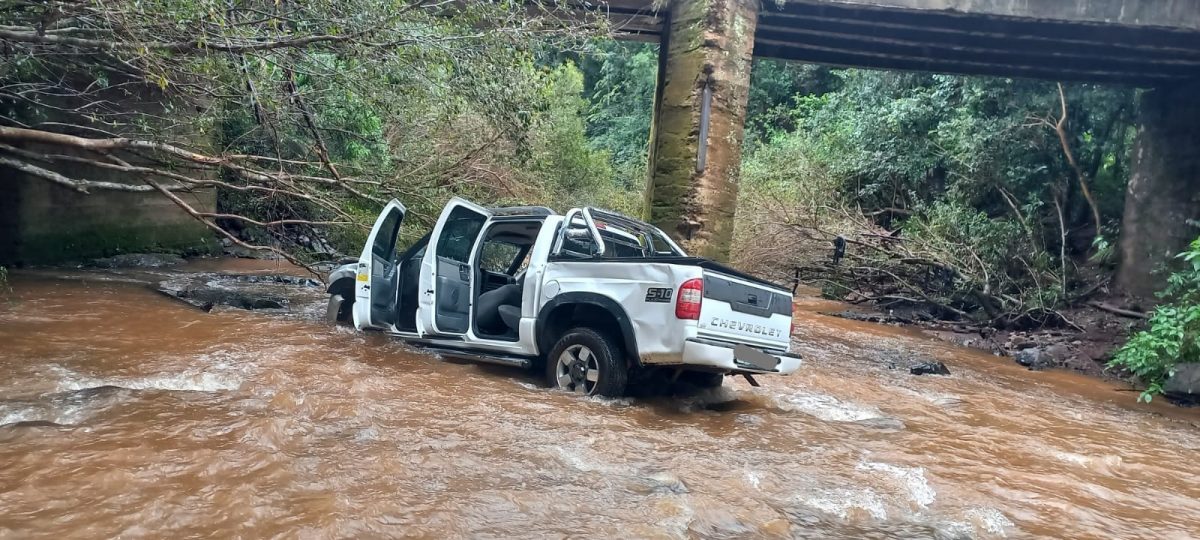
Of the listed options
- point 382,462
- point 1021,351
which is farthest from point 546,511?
point 1021,351

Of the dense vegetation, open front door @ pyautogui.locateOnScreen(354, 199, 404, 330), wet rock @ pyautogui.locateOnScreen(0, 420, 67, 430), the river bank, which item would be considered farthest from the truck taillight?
the river bank

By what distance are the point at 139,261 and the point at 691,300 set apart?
1203cm

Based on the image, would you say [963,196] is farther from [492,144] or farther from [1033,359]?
[492,144]

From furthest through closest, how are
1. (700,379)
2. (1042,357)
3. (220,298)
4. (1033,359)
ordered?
1. (1042,357)
2. (1033,359)
3. (220,298)
4. (700,379)

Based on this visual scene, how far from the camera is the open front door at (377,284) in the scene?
784cm

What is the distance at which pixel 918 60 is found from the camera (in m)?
14.1

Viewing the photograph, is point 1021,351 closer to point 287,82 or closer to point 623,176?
point 287,82

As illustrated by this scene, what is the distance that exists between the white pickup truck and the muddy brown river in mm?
314

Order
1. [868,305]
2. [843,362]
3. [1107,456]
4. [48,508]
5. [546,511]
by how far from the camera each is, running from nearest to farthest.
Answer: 1. [48,508]
2. [546,511]
3. [1107,456]
4. [843,362]
5. [868,305]

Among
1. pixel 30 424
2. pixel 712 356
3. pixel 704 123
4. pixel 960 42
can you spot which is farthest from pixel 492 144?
pixel 30 424

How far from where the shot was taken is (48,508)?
3.43m

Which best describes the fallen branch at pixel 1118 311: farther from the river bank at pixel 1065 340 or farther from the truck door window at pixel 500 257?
the truck door window at pixel 500 257

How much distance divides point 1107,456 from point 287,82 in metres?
8.56

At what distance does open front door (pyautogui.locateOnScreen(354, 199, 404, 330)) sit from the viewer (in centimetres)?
784
